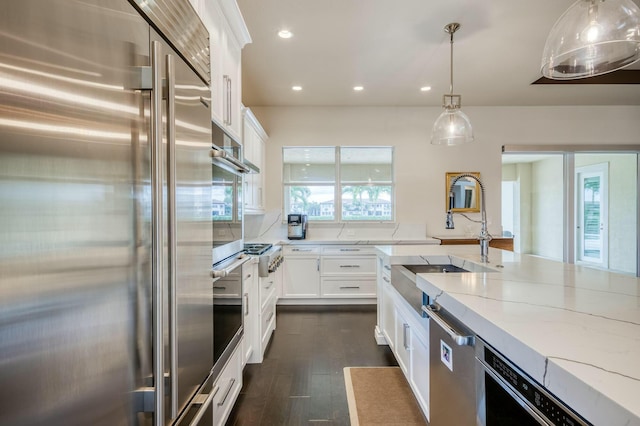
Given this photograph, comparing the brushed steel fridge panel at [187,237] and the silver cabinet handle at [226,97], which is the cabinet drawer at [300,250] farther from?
the brushed steel fridge panel at [187,237]

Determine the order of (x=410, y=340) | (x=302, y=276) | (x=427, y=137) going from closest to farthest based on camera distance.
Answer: (x=410, y=340) → (x=302, y=276) → (x=427, y=137)

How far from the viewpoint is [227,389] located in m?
1.72

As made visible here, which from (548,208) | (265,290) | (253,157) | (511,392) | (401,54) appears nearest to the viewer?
(511,392)

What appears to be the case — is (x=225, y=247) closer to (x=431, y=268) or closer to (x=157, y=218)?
(x=157, y=218)

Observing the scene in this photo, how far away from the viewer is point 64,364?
53 centimetres

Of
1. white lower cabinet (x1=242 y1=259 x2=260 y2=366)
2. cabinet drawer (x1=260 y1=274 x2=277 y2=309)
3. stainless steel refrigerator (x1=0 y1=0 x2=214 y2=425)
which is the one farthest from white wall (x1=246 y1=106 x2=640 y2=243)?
stainless steel refrigerator (x1=0 y1=0 x2=214 y2=425)

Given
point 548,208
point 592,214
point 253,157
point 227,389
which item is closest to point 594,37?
point 227,389

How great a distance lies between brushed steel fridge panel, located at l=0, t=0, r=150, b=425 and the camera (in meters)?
0.45

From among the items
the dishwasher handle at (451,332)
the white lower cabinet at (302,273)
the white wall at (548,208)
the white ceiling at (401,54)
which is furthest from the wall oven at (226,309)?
the white wall at (548,208)

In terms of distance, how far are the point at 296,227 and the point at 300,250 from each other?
0.37 m

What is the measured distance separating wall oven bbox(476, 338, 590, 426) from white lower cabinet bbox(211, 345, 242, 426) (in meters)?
1.13

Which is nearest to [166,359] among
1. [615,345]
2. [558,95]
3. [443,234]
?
[615,345]

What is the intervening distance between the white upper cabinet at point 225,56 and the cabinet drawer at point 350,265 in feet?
8.36

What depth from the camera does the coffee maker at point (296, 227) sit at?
441cm
